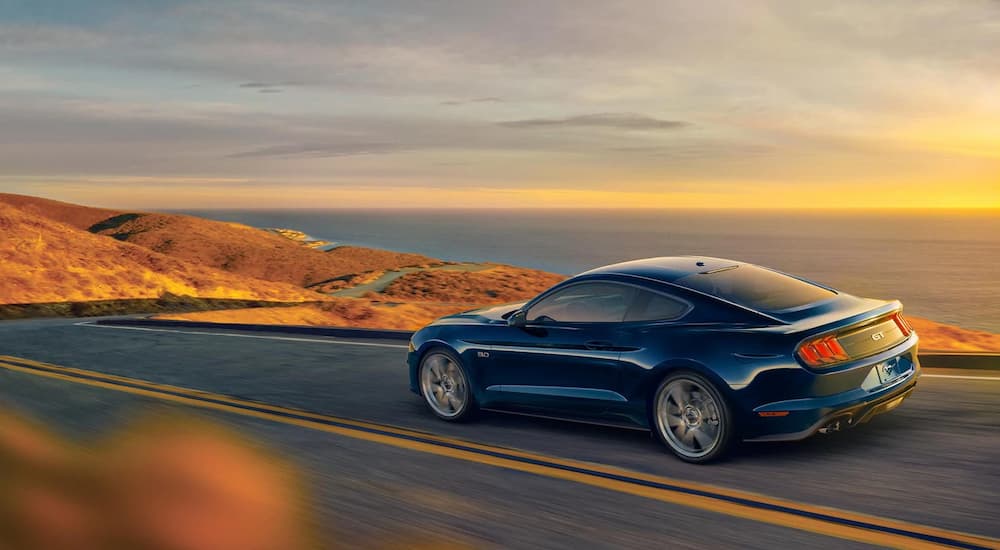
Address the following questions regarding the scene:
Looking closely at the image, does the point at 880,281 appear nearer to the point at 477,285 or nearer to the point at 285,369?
the point at 477,285

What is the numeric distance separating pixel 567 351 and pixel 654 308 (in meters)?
0.80

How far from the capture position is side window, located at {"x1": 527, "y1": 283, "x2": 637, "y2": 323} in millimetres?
6965

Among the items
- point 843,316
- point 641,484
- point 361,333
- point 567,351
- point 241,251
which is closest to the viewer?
point 641,484

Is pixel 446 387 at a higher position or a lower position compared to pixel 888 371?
lower

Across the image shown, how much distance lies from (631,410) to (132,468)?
12.6 feet

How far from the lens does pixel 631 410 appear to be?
261 inches

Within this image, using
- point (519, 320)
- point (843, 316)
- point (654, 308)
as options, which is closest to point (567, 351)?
point (519, 320)

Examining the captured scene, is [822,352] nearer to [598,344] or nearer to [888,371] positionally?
[888,371]

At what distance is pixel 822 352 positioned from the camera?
5.97 meters

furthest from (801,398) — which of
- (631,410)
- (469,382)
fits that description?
(469,382)

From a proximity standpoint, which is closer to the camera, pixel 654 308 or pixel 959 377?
pixel 654 308

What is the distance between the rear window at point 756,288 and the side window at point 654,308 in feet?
0.62

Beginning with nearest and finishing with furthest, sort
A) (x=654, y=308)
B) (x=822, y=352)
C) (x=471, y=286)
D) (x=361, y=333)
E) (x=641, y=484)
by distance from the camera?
(x=641, y=484), (x=822, y=352), (x=654, y=308), (x=361, y=333), (x=471, y=286)

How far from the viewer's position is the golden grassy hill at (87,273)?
34312mm
